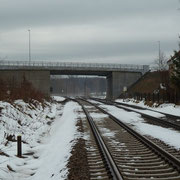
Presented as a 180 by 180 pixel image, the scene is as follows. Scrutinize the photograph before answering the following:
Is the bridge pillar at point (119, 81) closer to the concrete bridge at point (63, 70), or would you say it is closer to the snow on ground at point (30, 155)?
the concrete bridge at point (63, 70)

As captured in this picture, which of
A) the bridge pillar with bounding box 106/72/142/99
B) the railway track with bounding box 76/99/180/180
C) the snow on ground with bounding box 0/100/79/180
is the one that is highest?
the bridge pillar with bounding box 106/72/142/99

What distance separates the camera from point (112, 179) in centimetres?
663

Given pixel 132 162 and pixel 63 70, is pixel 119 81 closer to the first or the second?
pixel 63 70

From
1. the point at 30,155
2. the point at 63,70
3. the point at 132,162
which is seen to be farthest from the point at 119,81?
the point at 132,162

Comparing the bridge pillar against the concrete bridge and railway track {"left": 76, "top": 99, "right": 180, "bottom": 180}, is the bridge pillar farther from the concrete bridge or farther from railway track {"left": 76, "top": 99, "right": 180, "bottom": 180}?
railway track {"left": 76, "top": 99, "right": 180, "bottom": 180}

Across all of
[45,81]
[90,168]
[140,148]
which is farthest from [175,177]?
[45,81]

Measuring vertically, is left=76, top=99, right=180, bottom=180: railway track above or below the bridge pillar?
below

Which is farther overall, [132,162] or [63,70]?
[63,70]

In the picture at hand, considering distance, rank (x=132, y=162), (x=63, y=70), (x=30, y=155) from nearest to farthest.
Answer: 1. (x=132, y=162)
2. (x=30, y=155)
3. (x=63, y=70)

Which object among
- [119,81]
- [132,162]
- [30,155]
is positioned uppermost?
[119,81]

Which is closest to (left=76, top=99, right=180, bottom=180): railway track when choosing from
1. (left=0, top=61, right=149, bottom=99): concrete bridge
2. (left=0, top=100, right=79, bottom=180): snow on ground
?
(left=0, top=100, right=79, bottom=180): snow on ground

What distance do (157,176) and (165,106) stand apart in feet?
84.9

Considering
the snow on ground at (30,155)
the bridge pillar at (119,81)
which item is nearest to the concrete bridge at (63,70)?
the bridge pillar at (119,81)

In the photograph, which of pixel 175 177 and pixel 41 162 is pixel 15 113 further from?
pixel 175 177
